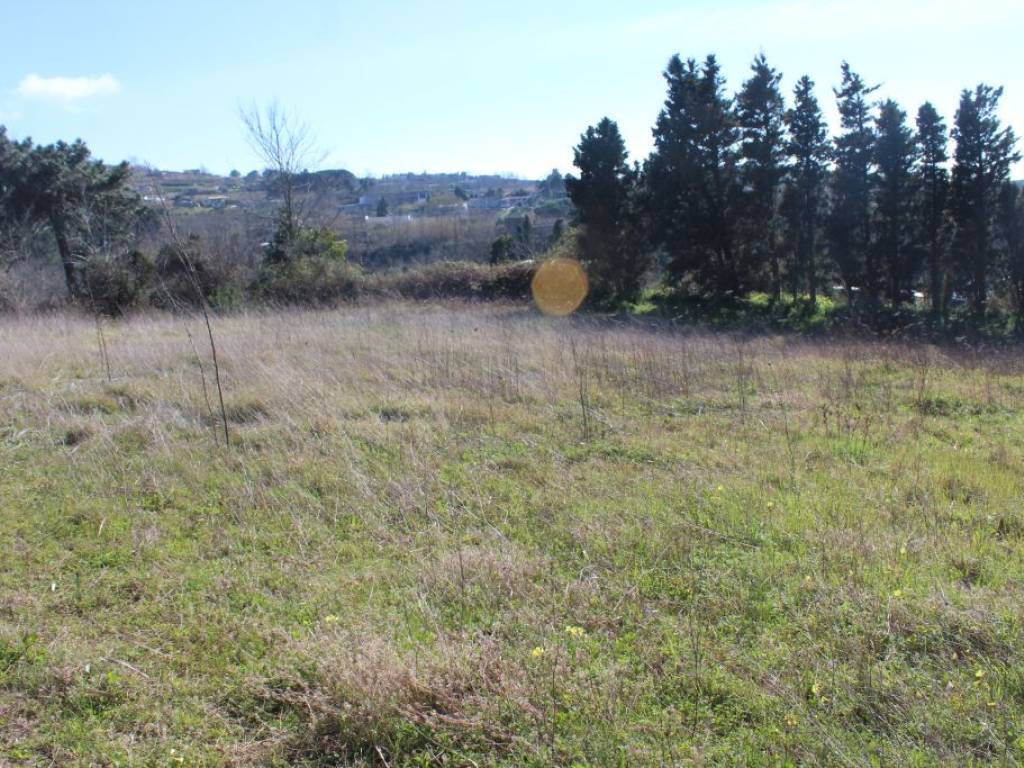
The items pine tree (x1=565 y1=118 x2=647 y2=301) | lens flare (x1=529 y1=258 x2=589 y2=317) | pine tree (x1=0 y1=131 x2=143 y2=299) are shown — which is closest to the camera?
pine tree (x1=565 y1=118 x2=647 y2=301)

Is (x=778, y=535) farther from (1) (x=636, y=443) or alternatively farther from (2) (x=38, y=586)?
(2) (x=38, y=586)

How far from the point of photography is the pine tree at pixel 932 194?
19672mm

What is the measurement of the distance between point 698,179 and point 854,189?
13.8 feet

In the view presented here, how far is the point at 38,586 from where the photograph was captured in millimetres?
3652

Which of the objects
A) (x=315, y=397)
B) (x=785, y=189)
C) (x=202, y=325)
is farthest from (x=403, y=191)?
(x=315, y=397)

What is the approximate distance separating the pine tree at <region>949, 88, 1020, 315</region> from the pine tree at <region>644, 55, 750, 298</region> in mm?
5550

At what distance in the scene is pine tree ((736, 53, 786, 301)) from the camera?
20625mm

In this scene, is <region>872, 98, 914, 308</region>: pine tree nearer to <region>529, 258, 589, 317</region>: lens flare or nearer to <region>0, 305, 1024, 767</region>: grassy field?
<region>529, 258, 589, 317</region>: lens flare

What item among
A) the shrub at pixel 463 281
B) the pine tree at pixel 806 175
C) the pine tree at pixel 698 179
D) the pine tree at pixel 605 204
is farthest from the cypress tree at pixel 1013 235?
the shrub at pixel 463 281

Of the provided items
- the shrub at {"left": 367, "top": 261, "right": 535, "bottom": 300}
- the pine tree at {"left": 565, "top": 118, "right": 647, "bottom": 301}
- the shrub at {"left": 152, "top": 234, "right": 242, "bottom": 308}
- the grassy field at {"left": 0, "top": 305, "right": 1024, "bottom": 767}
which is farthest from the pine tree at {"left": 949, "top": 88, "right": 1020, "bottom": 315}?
the shrub at {"left": 152, "top": 234, "right": 242, "bottom": 308}

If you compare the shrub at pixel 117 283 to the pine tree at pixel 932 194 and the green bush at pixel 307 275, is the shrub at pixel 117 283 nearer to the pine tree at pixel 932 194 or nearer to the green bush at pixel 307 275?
the green bush at pixel 307 275

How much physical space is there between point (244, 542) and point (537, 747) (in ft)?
7.60

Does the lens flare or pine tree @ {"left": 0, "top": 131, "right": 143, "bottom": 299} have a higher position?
pine tree @ {"left": 0, "top": 131, "right": 143, "bottom": 299}

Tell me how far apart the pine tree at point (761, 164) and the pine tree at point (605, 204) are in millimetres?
3252
